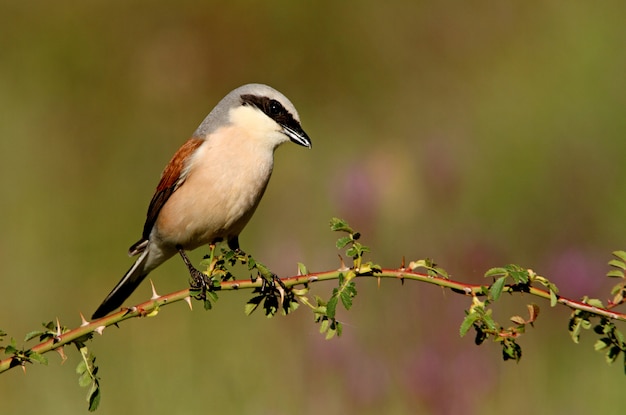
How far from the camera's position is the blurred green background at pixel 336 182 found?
3921 millimetres

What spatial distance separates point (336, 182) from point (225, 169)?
1.01 m

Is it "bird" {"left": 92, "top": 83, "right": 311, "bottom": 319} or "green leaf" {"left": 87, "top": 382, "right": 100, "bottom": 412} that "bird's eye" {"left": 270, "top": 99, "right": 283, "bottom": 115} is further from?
"green leaf" {"left": 87, "top": 382, "right": 100, "bottom": 412}

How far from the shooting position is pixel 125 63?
888 cm

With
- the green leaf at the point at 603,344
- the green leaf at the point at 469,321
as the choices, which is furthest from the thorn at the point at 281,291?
the green leaf at the point at 603,344

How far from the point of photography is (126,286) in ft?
14.3

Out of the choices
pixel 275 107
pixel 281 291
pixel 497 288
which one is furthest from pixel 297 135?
pixel 497 288

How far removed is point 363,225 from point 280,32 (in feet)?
19.1

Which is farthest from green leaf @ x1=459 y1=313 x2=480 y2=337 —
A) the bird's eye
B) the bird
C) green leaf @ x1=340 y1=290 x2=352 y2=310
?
the bird's eye

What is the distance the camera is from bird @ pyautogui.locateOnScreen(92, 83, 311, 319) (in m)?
3.91

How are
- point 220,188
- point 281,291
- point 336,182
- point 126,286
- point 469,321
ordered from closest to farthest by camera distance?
1. point 469,321
2. point 281,291
3. point 220,188
4. point 126,286
5. point 336,182

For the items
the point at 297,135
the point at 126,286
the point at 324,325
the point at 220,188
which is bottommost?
the point at 324,325

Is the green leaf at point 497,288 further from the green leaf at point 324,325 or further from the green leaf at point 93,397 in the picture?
the green leaf at point 93,397

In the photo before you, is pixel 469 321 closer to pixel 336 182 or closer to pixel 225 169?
pixel 225 169

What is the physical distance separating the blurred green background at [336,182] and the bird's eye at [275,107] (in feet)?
1.66
